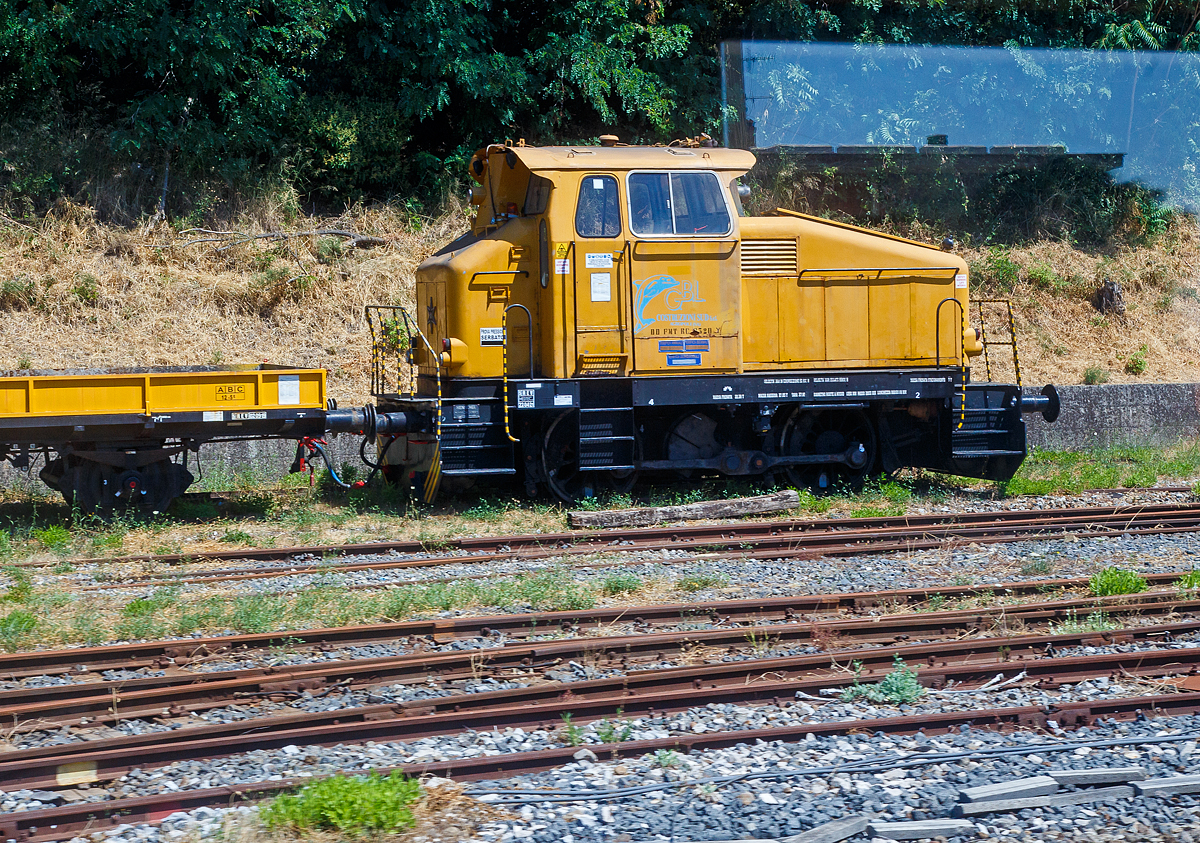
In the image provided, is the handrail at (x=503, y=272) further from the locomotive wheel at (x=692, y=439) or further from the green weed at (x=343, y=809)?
the green weed at (x=343, y=809)

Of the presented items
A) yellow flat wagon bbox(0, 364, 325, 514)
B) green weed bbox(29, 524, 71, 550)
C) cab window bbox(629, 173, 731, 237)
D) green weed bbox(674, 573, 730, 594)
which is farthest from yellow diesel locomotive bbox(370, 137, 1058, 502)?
green weed bbox(29, 524, 71, 550)

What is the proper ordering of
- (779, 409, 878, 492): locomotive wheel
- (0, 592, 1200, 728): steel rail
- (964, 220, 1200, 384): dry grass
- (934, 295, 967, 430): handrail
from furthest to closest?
(964, 220, 1200, 384): dry grass < (779, 409, 878, 492): locomotive wheel < (934, 295, 967, 430): handrail < (0, 592, 1200, 728): steel rail

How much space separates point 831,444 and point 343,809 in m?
9.04

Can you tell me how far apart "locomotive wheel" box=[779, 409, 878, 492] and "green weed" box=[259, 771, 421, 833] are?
27.5 ft

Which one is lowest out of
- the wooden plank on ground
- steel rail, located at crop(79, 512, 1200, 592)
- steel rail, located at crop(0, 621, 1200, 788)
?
steel rail, located at crop(0, 621, 1200, 788)

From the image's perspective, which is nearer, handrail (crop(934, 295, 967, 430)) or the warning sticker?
the warning sticker

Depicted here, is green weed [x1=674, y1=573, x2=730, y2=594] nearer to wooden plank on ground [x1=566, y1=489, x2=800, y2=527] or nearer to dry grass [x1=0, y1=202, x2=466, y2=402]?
wooden plank on ground [x1=566, y1=489, x2=800, y2=527]

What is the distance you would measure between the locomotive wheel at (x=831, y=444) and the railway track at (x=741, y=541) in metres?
1.61

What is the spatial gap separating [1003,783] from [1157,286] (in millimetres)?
20069

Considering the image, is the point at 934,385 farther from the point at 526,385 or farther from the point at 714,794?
the point at 714,794

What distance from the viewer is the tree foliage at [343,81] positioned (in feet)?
55.6

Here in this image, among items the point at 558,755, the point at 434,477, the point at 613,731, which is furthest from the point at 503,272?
the point at 558,755

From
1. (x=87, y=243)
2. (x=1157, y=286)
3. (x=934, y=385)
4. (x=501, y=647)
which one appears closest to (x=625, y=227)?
(x=934, y=385)

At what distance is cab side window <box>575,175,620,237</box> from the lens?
10695 millimetres
